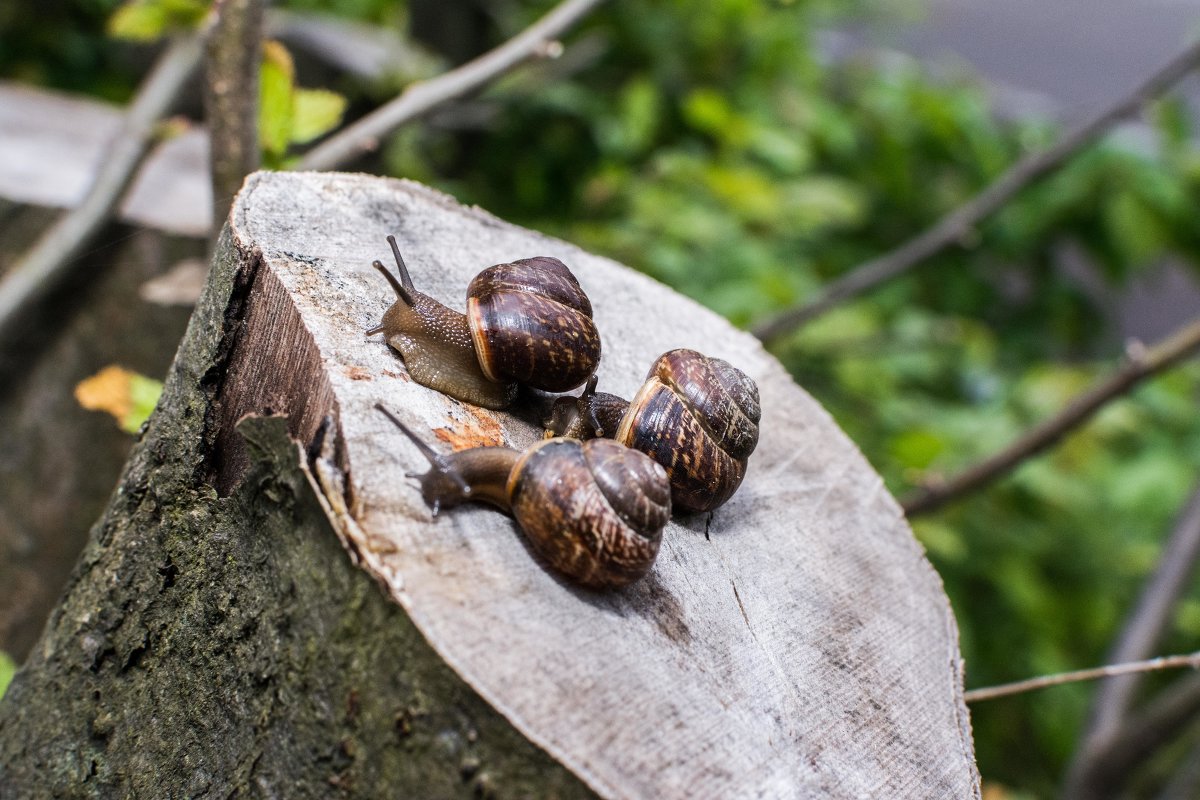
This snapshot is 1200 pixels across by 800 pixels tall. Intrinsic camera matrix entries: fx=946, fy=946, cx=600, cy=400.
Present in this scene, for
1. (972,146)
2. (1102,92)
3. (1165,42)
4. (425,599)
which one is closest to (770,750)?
(425,599)

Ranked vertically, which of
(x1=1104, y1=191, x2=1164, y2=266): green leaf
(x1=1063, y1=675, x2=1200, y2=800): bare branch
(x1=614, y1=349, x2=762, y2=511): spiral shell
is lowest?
(x1=1063, y1=675, x2=1200, y2=800): bare branch

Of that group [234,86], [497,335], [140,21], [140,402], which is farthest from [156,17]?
[497,335]

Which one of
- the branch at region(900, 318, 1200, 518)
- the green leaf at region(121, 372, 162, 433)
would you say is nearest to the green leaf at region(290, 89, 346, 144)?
the green leaf at region(121, 372, 162, 433)

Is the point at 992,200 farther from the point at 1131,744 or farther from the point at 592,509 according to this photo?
the point at 592,509

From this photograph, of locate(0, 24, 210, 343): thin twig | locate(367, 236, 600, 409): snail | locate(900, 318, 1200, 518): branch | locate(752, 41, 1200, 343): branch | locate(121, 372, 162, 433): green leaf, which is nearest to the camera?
locate(367, 236, 600, 409): snail

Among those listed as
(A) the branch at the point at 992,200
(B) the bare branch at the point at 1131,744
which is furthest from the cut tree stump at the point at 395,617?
(A) the branch at the point at 992,200

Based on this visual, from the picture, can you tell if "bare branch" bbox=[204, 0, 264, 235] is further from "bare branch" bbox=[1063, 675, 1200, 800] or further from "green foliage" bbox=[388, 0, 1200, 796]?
"bare branch" bbox=[1063, 675, 1200, 800]

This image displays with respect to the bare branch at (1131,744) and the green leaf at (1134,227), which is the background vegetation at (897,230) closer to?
the green leaf at (1134,227)

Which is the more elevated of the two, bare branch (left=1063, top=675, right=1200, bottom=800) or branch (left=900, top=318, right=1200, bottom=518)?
branch (left=900, top=318, right=1200, bottom=518)
